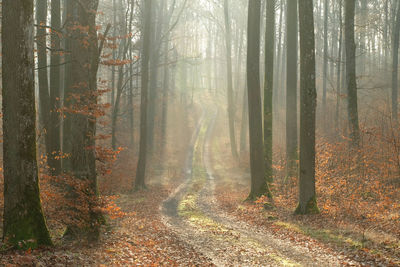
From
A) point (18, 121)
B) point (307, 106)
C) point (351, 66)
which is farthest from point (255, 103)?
→ point (18, 121)

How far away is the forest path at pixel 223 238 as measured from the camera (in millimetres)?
7832

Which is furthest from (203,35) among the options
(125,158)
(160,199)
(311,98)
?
(311,98)

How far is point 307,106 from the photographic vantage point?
1116 cm

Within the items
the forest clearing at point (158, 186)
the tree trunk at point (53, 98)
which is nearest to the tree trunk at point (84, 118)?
the forest clearing at point (158, 186)

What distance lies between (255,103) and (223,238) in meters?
6.54

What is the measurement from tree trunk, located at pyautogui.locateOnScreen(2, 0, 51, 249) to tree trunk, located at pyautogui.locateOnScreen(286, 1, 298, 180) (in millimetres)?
11259

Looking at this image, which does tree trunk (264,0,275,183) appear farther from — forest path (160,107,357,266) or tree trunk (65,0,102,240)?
tree trunk (65,0,102,240)

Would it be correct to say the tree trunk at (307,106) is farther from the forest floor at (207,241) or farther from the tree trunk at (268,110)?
the tree trunk at (268,110)

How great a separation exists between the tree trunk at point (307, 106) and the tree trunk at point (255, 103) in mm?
3269

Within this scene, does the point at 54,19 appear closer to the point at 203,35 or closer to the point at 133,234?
the point at 133,234

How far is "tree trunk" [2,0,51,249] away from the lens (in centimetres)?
652

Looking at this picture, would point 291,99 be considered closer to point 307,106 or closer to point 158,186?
point 307,106

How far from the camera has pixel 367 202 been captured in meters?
11.1

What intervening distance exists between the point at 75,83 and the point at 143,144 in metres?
11.1
